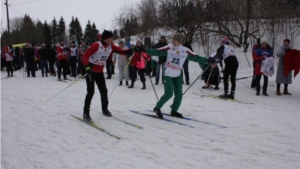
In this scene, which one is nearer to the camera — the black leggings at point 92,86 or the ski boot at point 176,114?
the black leggings at point 92,86

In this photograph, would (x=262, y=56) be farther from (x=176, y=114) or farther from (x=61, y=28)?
(x=61, y=28)

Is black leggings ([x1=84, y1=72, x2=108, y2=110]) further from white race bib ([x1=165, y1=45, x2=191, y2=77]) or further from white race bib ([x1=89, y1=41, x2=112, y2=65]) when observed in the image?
white race bib ([x1=165, y1=45, x2=191, y2=77])

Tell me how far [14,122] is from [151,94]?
489 cm

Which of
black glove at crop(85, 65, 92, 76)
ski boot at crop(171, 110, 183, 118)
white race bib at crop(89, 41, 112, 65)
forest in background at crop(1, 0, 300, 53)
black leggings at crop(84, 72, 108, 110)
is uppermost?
forest in background at crop(1, 0, 300, 53)

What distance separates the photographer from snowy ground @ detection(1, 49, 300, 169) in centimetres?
378

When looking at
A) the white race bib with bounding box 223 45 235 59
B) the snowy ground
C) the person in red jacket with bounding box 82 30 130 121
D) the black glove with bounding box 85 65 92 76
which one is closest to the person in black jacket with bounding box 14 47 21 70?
the snowy ground

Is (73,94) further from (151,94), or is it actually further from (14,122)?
(14,122)

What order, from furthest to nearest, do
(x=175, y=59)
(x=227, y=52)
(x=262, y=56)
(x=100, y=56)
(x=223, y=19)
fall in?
(x=223, y=19), (x=262, y=56), (x=227, y=52), (x=175, y=59), (x=100, y=56)

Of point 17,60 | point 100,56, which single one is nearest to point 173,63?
point 100,56

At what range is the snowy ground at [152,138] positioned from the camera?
3781 mm

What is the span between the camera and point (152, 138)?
477 centimetres

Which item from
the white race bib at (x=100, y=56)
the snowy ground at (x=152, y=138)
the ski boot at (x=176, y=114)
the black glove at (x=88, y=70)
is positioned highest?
the white race bib at (x=100, y=56)

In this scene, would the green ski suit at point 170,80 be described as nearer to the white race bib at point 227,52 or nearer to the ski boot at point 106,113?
the ski boot at point 106,113

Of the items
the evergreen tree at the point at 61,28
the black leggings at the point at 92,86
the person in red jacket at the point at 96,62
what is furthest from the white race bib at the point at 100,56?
the evergreen tree at the point at 61,28
